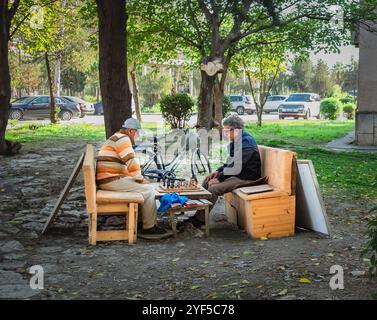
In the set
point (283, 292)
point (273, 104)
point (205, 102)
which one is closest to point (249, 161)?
point (283, 292)

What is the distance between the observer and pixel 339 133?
2344 cm

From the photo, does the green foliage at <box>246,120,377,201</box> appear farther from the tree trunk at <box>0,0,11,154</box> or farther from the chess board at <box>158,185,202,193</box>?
the tree trunk at <box>0,0,11,154</box>

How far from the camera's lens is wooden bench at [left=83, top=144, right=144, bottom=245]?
683 centimetres

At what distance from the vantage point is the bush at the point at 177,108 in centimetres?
2111

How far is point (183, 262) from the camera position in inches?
240

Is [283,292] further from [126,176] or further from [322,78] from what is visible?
[322,78]

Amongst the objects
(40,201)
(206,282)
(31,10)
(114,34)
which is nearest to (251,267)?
(206,282)

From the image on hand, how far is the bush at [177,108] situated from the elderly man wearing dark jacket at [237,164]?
43.4ft

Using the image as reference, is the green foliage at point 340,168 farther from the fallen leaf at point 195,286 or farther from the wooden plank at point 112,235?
the wooden plank at point 112,235

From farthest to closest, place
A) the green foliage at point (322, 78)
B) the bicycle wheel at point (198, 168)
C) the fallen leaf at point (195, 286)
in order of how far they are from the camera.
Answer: the green foliage at point (322, 78) < the bicycle wheel at point (198, 168) < the fallen leaf at point (195, 286)

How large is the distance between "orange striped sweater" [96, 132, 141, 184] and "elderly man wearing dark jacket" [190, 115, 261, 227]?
1210 millimetres

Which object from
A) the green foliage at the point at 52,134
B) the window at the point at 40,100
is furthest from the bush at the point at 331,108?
the window at the point at 40,100

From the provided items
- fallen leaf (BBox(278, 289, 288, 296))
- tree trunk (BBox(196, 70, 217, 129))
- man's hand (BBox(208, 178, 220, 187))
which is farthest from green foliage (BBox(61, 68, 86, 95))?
fallen leaf (BBox(278, 289, 288, 296))

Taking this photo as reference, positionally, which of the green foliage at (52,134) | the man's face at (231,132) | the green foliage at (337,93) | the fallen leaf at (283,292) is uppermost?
the green foliage at (337,93)
